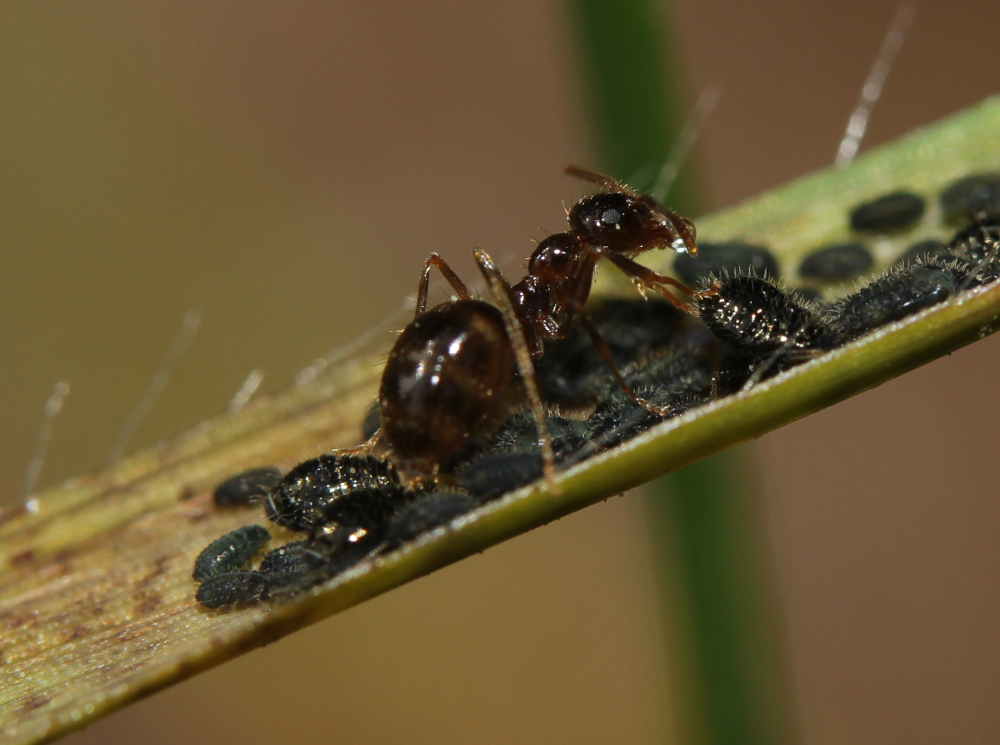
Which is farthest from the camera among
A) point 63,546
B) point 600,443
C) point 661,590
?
point 661,590

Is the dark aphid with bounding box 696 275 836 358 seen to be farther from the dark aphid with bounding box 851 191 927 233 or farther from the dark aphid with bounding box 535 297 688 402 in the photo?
the dark aphid with bounding box 851 191 927 233

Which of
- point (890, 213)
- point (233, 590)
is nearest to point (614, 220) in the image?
point (890, 213)

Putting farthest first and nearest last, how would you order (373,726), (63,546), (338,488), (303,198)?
(303,198), (373,726), (63,546), (338,488)

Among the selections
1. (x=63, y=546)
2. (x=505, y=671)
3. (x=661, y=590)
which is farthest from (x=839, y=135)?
(x=63, y=546)

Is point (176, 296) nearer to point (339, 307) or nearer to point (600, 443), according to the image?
point (339, 307)

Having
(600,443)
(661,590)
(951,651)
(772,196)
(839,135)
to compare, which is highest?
(839,135)

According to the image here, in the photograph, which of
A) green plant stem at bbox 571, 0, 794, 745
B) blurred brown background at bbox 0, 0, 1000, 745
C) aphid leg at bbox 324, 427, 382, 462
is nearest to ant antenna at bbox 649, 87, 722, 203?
green plant stem at bbox 571, 0, 794, 745
